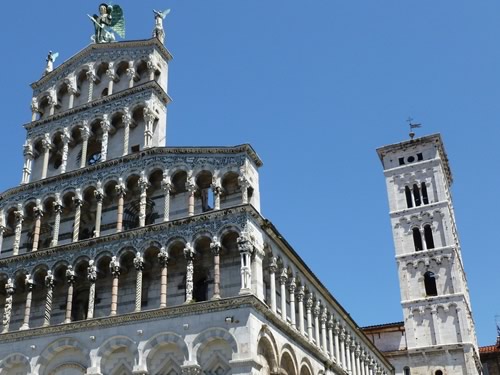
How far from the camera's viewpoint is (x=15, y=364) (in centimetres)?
2438

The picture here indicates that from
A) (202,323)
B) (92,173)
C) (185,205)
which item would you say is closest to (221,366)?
(202,323)

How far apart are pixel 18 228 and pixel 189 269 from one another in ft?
30.0

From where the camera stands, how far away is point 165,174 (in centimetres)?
2511

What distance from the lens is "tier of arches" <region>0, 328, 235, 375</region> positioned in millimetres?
21156

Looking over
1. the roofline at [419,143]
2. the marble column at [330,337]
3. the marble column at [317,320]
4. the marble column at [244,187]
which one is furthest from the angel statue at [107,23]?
the roofline at [419,143]

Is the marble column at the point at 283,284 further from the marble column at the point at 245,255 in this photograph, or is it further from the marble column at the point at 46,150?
the marble column at the point at 46,150

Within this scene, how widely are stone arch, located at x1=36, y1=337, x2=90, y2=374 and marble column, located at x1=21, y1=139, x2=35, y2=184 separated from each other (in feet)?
27.7

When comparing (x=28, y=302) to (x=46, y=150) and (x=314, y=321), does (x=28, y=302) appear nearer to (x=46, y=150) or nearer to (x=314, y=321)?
(x=46, y=150)

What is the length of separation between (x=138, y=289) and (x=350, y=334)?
602 inches

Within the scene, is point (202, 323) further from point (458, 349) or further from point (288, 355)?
point (458, 349)

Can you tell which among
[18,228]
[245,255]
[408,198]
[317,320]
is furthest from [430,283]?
[18,228]

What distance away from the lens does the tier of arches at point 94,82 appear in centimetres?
2956

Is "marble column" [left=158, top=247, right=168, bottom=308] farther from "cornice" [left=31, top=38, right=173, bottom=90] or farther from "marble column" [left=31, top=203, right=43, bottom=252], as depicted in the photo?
"cornice" [left=31, top=38, right=173, bottom=90]

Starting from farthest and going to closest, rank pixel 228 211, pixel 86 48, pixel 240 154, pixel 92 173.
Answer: pixel 86 48
pixel 92 173
pixel 240 154
pixel 228 211
